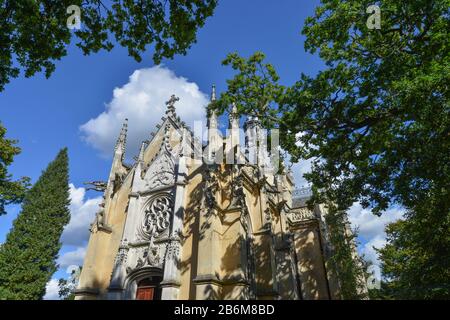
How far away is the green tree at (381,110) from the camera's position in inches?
307

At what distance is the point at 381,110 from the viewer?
9.62 metres

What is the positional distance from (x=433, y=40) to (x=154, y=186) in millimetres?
15587

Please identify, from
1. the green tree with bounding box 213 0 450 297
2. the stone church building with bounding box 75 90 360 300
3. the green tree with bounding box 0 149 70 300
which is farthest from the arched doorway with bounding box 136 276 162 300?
the green tree with bounding box 0 149 70 300

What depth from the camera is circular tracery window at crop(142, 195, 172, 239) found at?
16.1m

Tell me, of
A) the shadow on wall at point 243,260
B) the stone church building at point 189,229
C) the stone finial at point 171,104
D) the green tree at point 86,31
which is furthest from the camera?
the stone finial at point 171,104

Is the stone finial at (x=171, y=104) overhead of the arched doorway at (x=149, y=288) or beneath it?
overhead

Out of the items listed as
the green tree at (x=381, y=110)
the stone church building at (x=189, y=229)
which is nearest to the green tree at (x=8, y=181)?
the stone church building at (x=189, y=229)

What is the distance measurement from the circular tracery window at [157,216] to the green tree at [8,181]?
954 cm

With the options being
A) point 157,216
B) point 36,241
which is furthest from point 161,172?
point 36,241

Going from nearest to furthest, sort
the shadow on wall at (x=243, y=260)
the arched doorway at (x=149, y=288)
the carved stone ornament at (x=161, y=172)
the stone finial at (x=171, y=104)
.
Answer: the shadow on wall at (x=243, y=260) → the arched doorway at (x=149, y=288) → the carved stone ornament at (x=161, y=172) → the stone finial at (x=171, y=104)

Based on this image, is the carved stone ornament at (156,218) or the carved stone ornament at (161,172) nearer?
the carved stone ornament at (156,218)

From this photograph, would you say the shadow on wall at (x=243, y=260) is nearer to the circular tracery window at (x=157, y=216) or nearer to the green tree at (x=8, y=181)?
the circular tracery window at (x=157, y=216)

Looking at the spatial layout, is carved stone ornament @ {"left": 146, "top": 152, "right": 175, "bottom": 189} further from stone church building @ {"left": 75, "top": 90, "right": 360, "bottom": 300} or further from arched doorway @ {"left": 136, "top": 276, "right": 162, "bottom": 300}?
arched doorway @ {"left": 136, "top": 276, "right": 162, "bottom": 300}

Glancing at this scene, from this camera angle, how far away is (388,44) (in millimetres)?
9047
